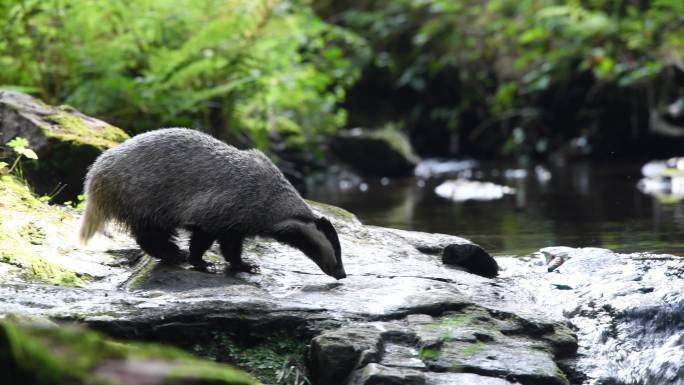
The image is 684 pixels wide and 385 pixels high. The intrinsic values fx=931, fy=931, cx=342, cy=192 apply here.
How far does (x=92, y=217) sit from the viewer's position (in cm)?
596

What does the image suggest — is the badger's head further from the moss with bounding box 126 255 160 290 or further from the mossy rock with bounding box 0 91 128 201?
the mossy rock with bounding box 0 91 128 201

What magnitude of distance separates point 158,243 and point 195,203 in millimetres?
367

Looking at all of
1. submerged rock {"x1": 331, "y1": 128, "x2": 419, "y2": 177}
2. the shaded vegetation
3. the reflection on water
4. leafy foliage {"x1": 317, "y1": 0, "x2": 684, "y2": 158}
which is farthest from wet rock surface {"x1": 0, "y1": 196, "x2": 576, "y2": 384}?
leafy foliage {"x1": 317, "y1": 0, "x2": 684, "y2": 158}

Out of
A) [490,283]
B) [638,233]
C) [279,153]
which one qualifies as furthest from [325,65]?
[490,283]

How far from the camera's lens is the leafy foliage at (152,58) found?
459 inches

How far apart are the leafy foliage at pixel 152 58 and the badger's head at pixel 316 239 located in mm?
5545

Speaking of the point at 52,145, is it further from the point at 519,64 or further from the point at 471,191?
the point at 519,64

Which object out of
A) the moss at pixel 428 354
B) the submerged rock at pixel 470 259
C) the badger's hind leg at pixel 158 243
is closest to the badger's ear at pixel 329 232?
the badger's hind leg at pixel 158 243

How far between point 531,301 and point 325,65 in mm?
12909

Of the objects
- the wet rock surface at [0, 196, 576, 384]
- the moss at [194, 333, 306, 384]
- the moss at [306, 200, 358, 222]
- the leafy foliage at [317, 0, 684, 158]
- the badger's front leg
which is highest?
the leafy foliage at [317, 0, 684, 158]

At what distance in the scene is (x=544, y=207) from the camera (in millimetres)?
11250

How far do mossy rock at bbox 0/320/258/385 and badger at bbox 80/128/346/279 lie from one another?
3.37m

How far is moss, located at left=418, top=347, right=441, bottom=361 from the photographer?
4.66 metres

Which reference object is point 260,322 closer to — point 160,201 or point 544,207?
point 160,201
